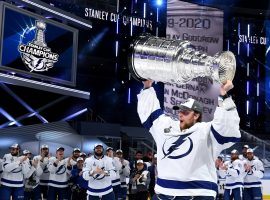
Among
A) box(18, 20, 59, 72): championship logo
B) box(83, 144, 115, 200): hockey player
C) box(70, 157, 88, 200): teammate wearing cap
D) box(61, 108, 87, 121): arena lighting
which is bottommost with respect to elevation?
box(70, 157, 88, 200): teammate wearing cap

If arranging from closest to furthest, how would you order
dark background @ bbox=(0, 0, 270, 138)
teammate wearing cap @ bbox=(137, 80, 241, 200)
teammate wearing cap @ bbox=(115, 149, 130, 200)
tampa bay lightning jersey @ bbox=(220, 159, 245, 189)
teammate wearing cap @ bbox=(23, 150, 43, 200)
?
teammate wearing cap @ bbox=(137, 80, 241, 200)
teammate wearing cap @ bbox=(23, 150, 43, 200)
tampa bay lightning jersey @ bbox=(220, 159, 245, 189)
teammate wearing cap @ bbox=(115, 149, 130, 200)
dark background @ bbox=(0, 0, 270, 138)

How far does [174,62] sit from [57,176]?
703cm

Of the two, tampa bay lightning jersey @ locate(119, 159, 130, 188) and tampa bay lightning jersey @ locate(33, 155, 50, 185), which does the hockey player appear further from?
tampa bay lightning jersey @ locate(119, 159, 130, 188)

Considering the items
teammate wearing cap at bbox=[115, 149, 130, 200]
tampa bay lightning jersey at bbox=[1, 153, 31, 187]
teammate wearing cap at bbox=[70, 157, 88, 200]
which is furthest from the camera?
teammate wearing cap at bbox=[115, 149, 130, 200]

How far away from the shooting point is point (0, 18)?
9.02 m

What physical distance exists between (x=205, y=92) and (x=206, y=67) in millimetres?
8642

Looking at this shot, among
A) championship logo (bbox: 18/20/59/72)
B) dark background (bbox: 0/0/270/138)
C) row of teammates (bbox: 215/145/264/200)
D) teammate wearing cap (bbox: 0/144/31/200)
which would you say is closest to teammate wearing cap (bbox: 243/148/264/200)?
row of teammates (bbox: 215/145/264/200)

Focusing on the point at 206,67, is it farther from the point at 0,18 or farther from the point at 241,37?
the point at 241,37

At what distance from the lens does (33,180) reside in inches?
376

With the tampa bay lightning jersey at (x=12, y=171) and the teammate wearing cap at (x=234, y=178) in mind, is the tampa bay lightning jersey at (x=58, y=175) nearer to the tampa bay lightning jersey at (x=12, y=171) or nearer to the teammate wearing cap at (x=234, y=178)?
the tampa bay lightning jersey at (x=12, y=171)

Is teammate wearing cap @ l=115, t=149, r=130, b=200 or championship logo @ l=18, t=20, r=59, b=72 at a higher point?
championship logo @ l=18, t=20, r=59, b=72

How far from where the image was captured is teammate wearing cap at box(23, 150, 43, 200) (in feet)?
30.1

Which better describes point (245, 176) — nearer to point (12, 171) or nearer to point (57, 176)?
point (57, 176)

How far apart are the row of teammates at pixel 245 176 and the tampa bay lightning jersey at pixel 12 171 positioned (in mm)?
4200
